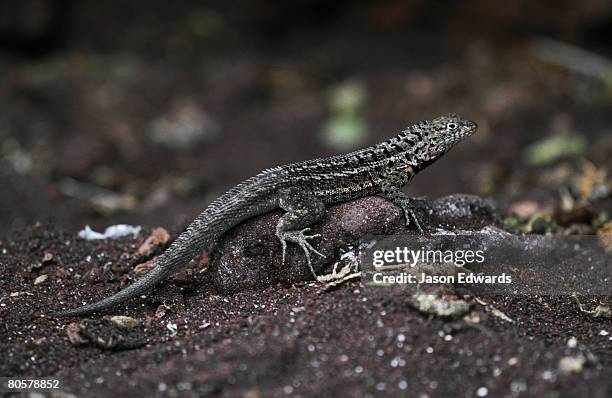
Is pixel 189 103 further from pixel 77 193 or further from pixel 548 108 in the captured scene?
pixel 548 108

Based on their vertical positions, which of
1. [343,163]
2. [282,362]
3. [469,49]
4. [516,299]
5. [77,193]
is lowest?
[282,362]

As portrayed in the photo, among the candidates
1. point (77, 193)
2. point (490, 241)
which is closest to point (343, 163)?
point (490, 241)

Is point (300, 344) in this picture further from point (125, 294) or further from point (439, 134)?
point (439, 134)

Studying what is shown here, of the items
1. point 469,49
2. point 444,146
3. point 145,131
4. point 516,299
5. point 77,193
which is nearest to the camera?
point 516,299

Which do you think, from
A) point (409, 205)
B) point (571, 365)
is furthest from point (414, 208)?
point (571, 365)

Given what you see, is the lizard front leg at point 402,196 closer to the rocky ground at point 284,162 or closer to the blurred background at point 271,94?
the rocky ground at point 284,162

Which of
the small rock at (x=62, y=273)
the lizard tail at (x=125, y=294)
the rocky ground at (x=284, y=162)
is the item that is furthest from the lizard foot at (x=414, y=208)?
the small rock at (x=62, y=273)

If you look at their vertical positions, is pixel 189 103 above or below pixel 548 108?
above
